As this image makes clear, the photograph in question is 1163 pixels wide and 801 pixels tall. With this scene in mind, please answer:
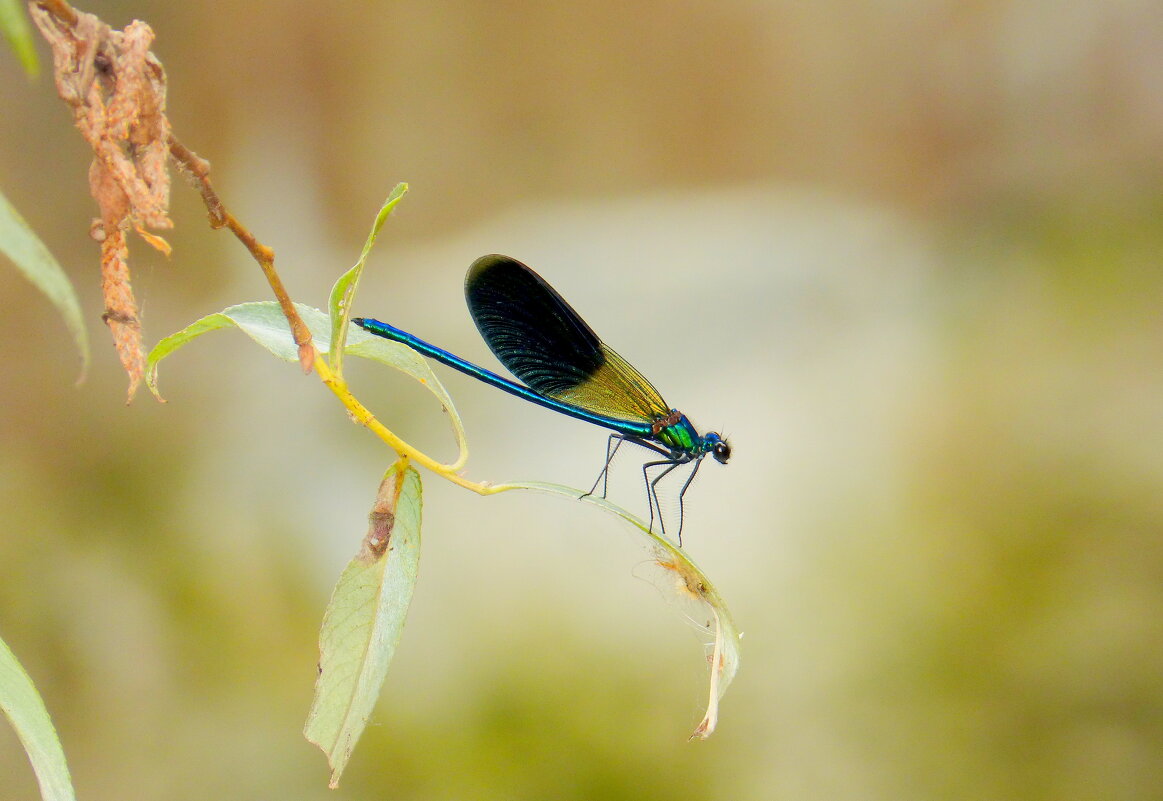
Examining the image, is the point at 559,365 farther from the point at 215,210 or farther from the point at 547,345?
the point at 215,210

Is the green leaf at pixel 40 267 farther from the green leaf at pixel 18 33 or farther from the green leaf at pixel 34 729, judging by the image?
the green leaf at pixel 34 729

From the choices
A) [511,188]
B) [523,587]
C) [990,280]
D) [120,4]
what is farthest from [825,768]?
[120,4]

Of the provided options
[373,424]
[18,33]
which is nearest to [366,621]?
[373,424]

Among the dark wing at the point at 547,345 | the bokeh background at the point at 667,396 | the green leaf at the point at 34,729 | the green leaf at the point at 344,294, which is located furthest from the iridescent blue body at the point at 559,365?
→ the bokeh background at the point at 667,396

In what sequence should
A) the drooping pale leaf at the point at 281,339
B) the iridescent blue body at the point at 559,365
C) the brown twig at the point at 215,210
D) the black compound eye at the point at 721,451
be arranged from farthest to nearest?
the black compound eye at the point at 721,451, the iridescent blue body at the point at 559,365, the drooping pale leaf at the point at 281,339, the brown twig at the point at 215,210

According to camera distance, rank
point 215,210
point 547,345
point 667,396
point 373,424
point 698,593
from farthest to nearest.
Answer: point 667,396, point 547,345, point 698,593, point 373,424, point 215,210

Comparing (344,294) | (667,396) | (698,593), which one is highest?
(344,294)
